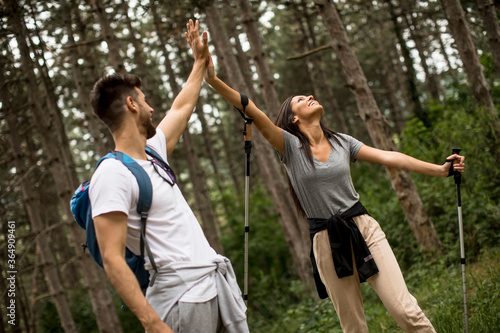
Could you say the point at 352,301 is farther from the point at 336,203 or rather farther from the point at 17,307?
the point at 17,307

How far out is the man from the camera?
2.22m

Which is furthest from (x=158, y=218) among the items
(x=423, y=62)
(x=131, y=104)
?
(x=423, y=62)

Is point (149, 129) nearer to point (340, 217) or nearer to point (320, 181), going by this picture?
point (320, 181)

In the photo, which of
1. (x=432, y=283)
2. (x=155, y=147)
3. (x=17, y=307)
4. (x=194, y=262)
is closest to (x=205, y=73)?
(x=155, y=147)

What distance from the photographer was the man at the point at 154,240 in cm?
222

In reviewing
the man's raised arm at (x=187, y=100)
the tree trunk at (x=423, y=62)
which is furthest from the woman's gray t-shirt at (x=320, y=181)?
the tree trunk at (x=423, y=62)

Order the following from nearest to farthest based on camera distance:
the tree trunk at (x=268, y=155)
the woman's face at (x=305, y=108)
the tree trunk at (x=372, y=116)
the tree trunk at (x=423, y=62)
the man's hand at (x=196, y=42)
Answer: the man's hand at (x=196, y=42)
the woman's face at (x=305, y=108)
the tree trunk at (x=372, y=116)
the tree trunk at (x=268, y=155)
the tree trunk at (x=423, y=62)

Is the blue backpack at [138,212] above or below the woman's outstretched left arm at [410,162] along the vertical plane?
above

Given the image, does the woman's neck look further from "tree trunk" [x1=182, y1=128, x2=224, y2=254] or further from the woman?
"tree trunk" [x1=182, y1=128, x2=224, y2=254]

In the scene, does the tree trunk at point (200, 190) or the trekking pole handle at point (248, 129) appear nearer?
the trekking pole handle at point (248, 129)

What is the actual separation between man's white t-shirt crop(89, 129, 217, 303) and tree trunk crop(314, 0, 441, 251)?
5.85 meters

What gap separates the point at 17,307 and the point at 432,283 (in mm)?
9778

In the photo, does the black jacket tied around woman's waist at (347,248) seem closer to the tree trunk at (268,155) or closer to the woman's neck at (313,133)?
the woman's neck at (313,133)

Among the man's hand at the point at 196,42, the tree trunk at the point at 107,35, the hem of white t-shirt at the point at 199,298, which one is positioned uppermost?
the tree trunk at the point at 107,35
